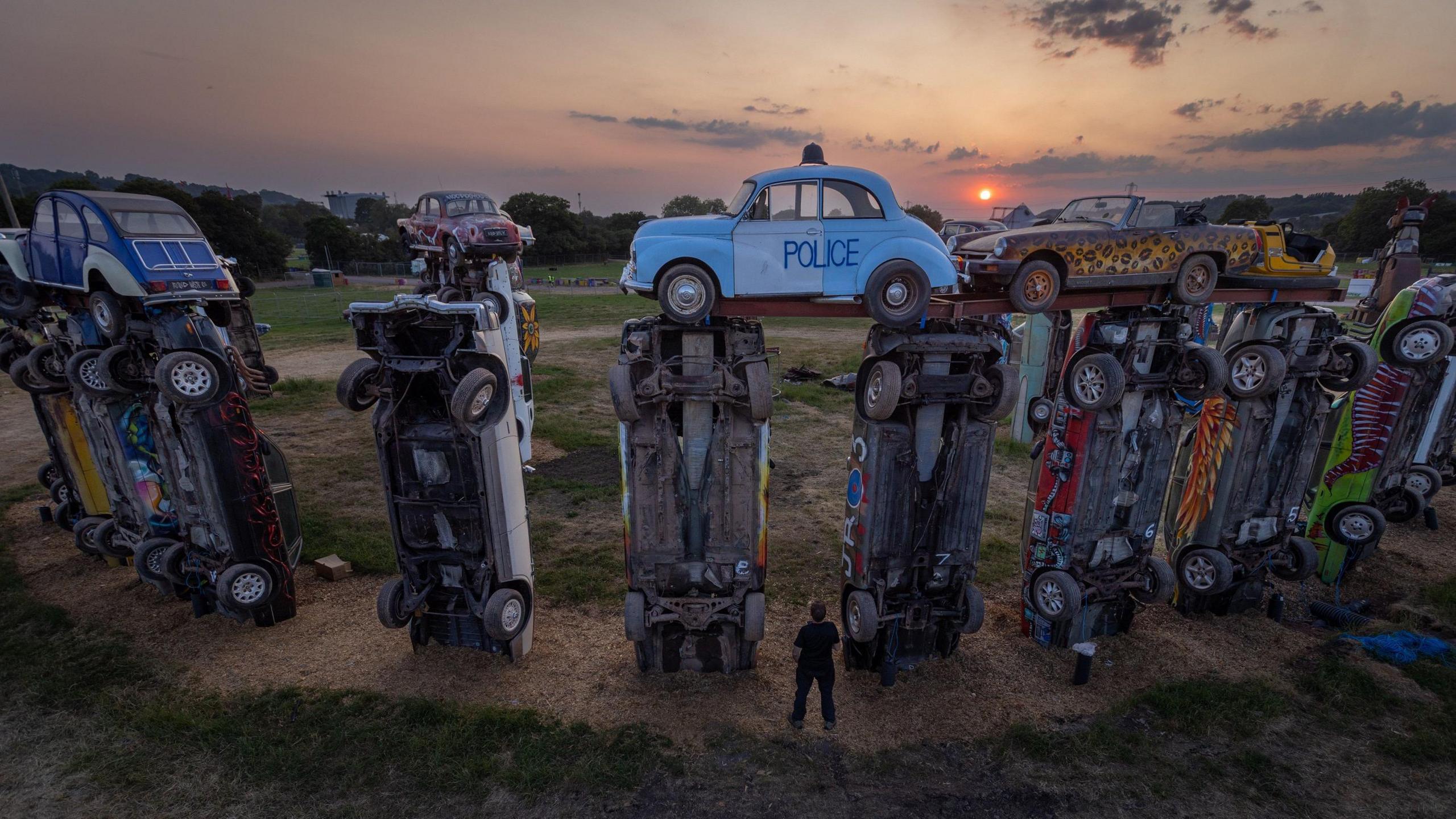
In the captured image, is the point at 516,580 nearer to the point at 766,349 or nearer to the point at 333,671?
the point at 333,671

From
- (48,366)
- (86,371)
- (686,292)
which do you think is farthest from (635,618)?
(48,366)

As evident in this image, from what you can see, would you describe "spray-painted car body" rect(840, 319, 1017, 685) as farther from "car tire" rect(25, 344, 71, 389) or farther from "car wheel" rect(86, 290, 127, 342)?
"car tire" rect(25, 344, 71, 389)

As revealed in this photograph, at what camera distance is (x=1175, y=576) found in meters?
8.84

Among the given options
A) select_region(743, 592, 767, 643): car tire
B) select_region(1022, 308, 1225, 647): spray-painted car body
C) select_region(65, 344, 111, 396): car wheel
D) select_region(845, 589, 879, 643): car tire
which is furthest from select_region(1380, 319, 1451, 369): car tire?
select_region(65, 344, 111, 396): car wheel

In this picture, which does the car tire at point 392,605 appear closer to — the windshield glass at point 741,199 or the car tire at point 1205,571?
the windshield glass at point 741,199

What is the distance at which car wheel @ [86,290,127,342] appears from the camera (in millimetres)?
8055

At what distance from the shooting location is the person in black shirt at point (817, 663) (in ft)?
22.7

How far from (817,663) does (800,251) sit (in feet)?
14.9

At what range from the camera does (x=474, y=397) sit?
6770mm

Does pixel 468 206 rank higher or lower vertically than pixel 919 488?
higher

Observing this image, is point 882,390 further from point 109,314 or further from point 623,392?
point 109,314

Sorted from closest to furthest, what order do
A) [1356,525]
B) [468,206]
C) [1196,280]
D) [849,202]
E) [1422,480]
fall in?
1. [849,202]
2. [1196,280]
3. [1356,525]
4. [1422,480]
5. [468,206]

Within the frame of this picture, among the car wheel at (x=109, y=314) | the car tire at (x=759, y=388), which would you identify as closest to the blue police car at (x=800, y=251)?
the car tire at (x=759, y=388)

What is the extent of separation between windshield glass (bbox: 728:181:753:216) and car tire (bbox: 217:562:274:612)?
7.90 m
